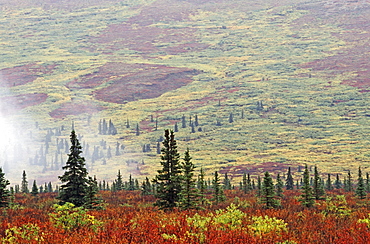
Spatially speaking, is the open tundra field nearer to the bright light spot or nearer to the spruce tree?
the bright light spot

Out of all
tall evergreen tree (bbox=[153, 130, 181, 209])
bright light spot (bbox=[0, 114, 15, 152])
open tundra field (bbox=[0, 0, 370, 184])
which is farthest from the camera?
bright light spot (bbox=[0, 114, 15, 152])

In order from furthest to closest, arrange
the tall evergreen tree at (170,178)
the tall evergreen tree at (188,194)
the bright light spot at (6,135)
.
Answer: the bright light spot at (6,135) → the tall evergreen tree at (170,178) → the tall evergreen tree at (188,194)

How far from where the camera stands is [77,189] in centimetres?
2158

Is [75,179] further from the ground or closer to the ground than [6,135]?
closer to the ground

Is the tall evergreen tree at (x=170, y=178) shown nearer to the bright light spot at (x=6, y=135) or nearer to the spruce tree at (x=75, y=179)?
the spruce tree at (x=75, y=179)

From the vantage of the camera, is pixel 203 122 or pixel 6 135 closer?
pixel 6 135

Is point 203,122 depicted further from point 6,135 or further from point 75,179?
point 75,179

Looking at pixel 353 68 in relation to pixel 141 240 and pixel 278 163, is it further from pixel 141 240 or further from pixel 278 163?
pixel 141 240

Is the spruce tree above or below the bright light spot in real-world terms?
below

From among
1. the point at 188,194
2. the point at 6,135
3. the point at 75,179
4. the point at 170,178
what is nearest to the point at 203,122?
the point at 6,135

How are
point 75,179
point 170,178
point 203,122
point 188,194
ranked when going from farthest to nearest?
point 203,122
point 75,179
point 170,178
point 188,194

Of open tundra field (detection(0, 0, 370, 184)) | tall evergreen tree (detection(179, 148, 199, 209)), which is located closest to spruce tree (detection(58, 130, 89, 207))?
tall evergreen tree (detection(179, 148, 199, 209))

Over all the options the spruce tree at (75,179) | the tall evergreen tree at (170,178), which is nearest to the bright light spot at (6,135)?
the spruce tree at (75,179)

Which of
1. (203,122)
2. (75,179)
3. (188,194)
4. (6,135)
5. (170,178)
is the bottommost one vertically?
(188,194)
